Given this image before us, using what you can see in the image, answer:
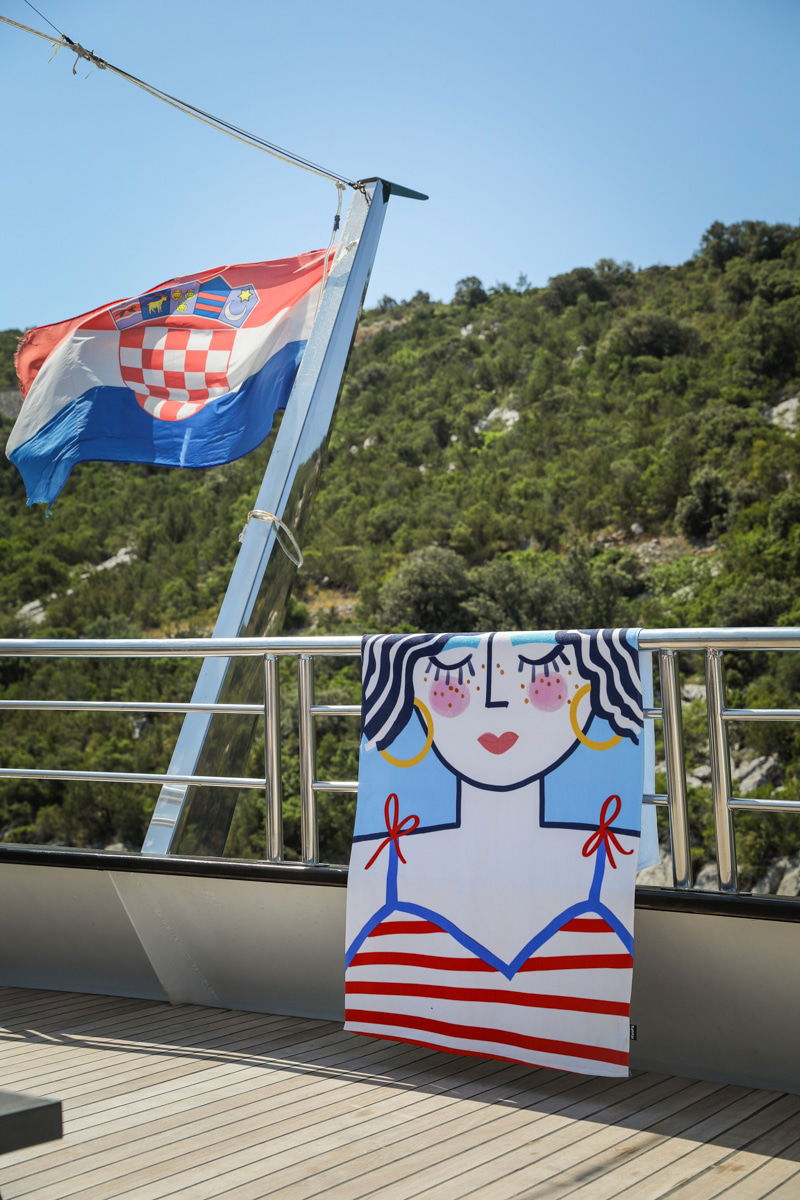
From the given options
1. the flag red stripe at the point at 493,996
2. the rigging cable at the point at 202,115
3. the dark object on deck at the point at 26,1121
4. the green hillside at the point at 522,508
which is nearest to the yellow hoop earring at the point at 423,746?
the flag red stripe at the point at 493,996

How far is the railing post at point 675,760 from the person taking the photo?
2.45m

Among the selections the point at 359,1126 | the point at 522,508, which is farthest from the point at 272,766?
the point at 522,508

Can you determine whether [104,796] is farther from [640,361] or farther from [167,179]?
[640,361]

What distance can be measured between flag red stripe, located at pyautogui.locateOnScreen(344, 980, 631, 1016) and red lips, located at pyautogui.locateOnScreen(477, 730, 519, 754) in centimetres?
54

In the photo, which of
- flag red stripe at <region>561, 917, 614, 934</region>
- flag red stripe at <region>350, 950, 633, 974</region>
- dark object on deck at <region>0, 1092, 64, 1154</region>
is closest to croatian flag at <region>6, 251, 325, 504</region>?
flag red stripe at <region>350, 950, 633, 974</region>

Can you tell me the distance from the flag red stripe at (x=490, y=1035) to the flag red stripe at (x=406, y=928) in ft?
0.63

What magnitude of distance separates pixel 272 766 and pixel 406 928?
2.05ft

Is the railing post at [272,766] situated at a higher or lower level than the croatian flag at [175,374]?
lower

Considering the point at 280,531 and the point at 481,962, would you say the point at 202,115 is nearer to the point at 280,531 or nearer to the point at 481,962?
the point at 280,531

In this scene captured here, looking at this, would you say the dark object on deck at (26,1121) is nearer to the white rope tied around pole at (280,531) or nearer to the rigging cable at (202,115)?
the white rope tied around pole at (280,531)

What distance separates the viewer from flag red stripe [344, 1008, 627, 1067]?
236 centimetres

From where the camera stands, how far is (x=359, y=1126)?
90.5 inches

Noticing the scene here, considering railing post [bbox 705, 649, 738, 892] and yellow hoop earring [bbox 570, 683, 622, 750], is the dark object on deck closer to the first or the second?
yellow hoop earring [bbox 570, 683, 622, 750]

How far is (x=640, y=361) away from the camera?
1282 inches
